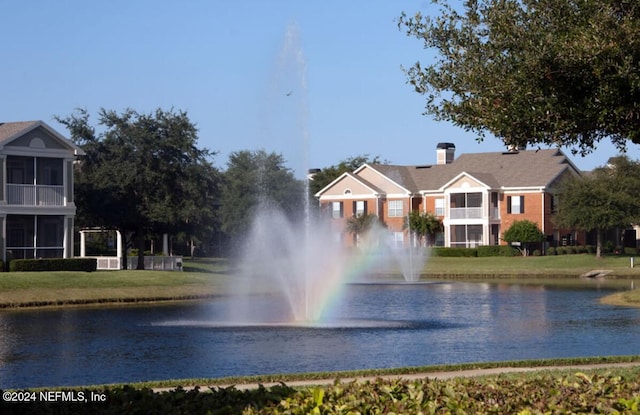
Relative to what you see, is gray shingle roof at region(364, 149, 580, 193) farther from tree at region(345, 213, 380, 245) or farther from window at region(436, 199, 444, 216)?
tree at region(345, 213, 380, 245)

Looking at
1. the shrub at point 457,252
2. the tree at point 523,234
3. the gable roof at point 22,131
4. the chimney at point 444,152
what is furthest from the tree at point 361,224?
the gable roof at point 22,131

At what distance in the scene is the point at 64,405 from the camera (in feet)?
38.5

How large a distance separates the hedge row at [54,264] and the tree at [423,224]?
43.2 m

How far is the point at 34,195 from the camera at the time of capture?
53875 millimetres

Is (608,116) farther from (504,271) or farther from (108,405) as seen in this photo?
(504,271)

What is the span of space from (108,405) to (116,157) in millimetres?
51028

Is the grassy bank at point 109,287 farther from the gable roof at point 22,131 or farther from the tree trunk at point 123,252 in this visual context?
the gable roof at point 22,131

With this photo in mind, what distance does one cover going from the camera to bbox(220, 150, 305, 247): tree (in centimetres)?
8862

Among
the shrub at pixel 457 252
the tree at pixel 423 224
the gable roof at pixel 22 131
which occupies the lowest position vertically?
the shrub at pixel 457 252

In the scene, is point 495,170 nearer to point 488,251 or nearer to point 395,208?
point 395,208

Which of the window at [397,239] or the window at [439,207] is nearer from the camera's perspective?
the window at [397,239]

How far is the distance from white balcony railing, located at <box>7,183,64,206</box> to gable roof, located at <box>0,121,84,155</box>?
7.95 feet

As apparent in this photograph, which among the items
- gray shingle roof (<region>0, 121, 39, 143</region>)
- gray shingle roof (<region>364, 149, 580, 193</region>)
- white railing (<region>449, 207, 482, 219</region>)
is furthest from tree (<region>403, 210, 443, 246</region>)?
gray shingle roof (<region>0, 121, 39, 143</region>)

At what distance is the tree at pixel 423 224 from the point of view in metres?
90.5
